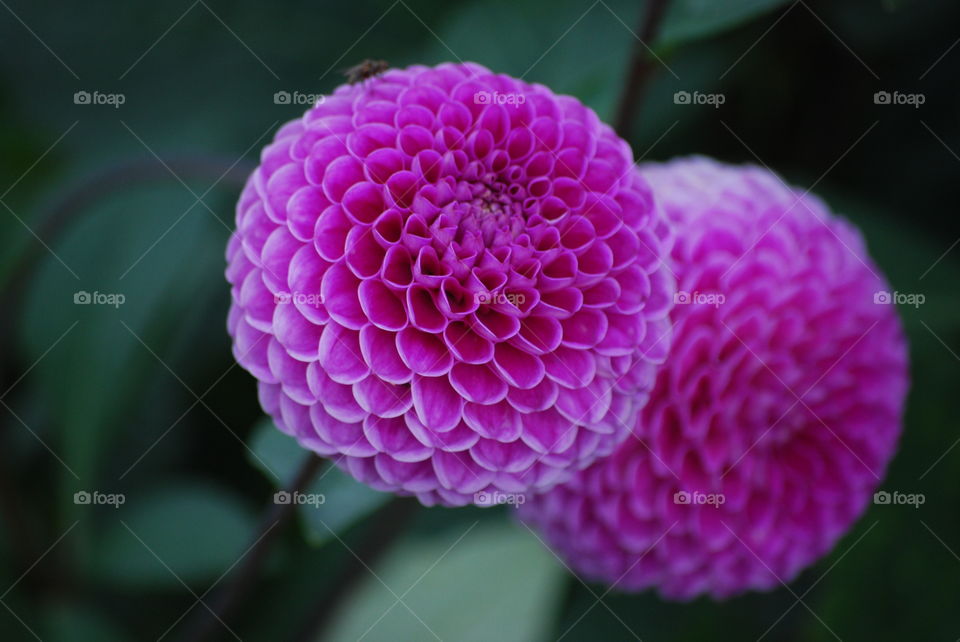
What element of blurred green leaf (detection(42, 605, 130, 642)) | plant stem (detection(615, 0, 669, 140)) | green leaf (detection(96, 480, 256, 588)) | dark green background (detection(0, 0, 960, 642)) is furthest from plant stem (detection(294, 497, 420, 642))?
plant stem (detection(615, 0, 669, 140))

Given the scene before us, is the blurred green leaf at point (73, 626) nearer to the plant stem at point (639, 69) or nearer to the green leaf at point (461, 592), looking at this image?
the green leaf at point (461, 592)

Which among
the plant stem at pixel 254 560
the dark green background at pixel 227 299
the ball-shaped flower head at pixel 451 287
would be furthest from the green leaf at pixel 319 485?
the dark green background at pixel 227 299

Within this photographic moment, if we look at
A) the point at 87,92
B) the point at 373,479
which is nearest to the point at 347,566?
the point at 373,479

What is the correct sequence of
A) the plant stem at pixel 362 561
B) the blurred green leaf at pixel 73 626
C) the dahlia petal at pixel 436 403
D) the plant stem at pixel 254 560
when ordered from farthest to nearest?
the blurred green leaf at pixel 73 626
the plant stem at pixel 362 561
the plant stem at pixel 254 560
the dahlia petal at pixel 436 403

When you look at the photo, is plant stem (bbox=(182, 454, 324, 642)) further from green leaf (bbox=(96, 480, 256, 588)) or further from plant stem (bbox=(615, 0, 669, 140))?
plant stem (bbox=(615, 0, 669, 140))

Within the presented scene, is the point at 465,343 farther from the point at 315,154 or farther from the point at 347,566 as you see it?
the point at 347,566

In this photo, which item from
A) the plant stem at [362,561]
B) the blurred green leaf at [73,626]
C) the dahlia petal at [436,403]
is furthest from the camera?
the blurred green leaf at [73,626]
